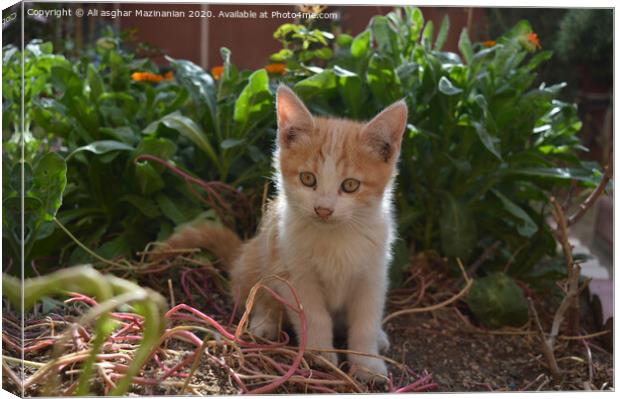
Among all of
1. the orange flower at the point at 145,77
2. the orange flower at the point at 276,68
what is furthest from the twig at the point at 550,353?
the orange flower at the point at 145,77

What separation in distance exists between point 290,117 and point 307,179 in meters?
0.13

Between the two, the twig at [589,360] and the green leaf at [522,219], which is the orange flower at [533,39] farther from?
the twig at [589,360]

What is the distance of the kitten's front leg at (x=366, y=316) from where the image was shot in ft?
4.61

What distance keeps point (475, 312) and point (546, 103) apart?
23.6 inches

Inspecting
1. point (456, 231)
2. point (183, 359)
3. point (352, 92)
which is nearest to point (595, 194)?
point (456, 231)

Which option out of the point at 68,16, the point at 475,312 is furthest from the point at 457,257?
the point at 68,16

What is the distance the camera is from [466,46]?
73.9 inches

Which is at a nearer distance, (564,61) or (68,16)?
(68,16)

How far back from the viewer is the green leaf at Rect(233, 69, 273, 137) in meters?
1.70

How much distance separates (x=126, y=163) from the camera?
176 centimetres

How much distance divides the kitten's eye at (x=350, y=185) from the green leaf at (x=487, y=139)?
48 cm

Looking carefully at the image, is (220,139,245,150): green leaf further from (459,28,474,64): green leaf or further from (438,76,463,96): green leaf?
(459,28,474,64): green leaf

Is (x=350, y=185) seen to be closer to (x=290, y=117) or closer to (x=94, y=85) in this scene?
(x=290, y=117)

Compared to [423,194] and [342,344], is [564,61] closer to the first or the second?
[423,194]
